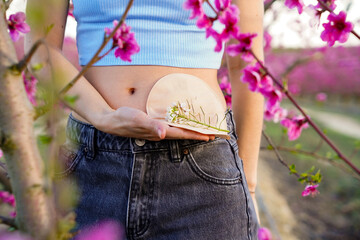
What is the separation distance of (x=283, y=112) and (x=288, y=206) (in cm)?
348

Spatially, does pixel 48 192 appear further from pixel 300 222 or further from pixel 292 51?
pixel 292 51

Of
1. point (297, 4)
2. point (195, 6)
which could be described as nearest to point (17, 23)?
point (195, 6)

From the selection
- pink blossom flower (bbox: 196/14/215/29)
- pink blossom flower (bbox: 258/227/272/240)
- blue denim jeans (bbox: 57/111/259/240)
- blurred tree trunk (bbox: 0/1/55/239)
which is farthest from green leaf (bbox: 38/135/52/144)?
pink blossom flower (bbox: 258/227/272/240)

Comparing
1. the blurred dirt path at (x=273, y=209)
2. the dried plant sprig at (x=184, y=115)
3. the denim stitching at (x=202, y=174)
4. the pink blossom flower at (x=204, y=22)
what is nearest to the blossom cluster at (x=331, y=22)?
the pink blossom flower at (x=204, y=22)

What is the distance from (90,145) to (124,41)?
0.34 m

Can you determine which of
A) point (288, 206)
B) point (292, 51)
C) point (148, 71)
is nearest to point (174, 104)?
point (148, 71)

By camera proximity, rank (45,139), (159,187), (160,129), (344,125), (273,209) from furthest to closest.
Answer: (344,125)
(273,209)
(159,187)
(160,129)
(45,139)

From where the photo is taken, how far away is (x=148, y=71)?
1121mm

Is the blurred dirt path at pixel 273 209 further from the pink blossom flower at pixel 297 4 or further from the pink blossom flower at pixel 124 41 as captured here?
the pink blossom flower at pixel 124 41

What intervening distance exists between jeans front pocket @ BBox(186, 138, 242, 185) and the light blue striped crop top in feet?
0.93

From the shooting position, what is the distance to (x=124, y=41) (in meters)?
0.91

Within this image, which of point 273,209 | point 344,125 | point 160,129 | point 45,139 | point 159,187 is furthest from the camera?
point 344,125

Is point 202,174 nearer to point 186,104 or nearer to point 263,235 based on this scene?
point 186,104

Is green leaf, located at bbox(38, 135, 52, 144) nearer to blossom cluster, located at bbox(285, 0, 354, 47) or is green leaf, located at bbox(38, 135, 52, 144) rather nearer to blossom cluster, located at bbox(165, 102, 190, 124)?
blossom cluster, located at bbox(165, 102, 190, 124)
